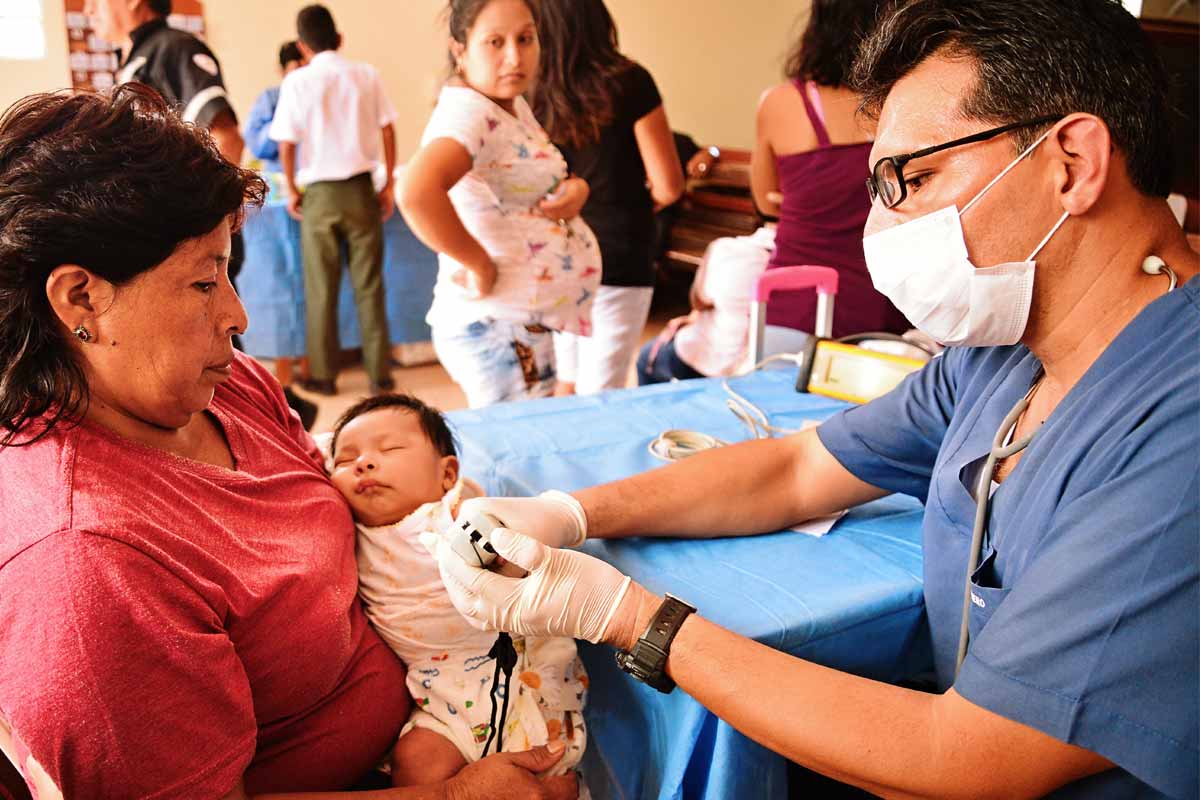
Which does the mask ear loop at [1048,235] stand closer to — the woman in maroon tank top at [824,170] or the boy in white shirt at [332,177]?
the woman in maroon tank top at [824,170]

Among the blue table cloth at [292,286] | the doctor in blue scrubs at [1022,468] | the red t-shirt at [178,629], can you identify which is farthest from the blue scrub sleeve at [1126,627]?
the blue table cloth at [292,286]

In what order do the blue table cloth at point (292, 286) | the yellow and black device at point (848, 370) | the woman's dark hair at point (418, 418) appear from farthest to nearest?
the blue table cloth at point (292, 286)
the yellow and black device at point (848, 370)
the woman's dark hair at point (418, 418)

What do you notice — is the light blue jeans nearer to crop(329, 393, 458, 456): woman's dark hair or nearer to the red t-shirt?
crop(329, 393, 458, 456): woman's dark hair

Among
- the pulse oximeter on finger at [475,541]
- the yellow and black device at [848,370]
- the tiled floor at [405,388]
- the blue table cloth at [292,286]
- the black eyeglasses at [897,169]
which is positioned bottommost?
the tiled floor at [405,388]

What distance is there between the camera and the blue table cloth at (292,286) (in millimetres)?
4371

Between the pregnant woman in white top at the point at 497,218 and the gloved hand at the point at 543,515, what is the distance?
919mm

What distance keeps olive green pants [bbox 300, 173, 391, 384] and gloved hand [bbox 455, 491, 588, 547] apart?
328cm

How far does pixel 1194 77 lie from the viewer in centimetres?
304

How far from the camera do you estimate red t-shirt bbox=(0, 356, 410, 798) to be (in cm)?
77

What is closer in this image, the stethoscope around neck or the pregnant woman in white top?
the stethoscope around neck

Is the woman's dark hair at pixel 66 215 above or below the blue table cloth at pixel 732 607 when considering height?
above

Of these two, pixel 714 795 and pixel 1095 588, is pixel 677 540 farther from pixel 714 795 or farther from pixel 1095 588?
pixel 1095 588

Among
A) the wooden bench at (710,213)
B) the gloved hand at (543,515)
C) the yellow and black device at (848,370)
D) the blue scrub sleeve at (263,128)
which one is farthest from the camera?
the wooden bench at (710,213)

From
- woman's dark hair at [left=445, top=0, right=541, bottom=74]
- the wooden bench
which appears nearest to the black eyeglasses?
woman's dark hair at [left=445, top=0, right=541, bottom=74]
